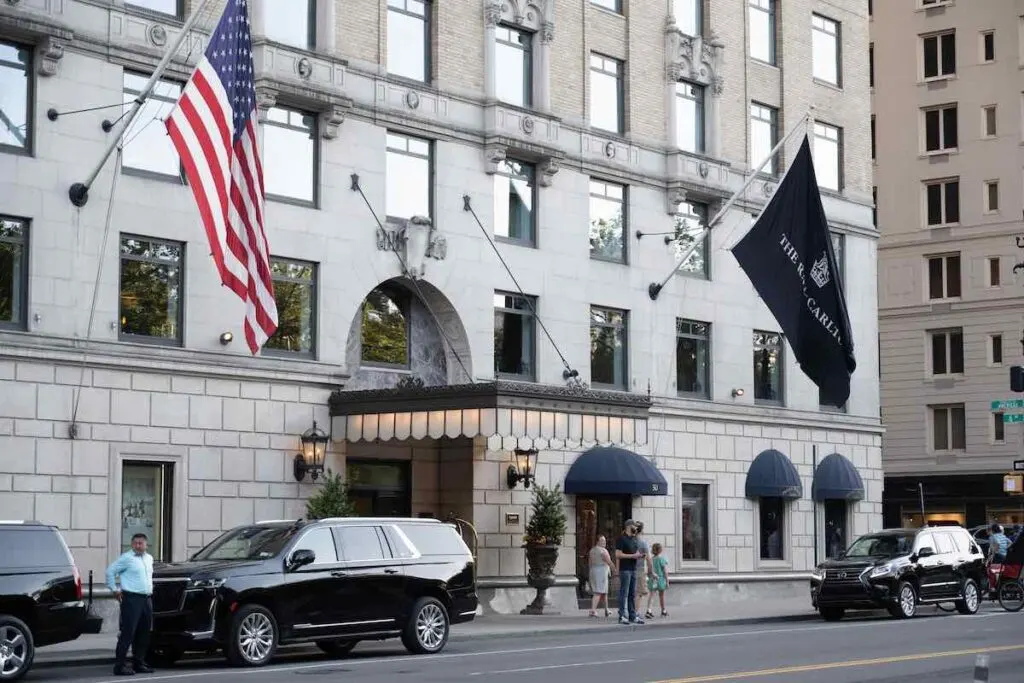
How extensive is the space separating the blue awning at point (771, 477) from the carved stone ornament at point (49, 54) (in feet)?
69.4

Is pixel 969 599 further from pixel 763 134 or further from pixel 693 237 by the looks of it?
pixel 763 134

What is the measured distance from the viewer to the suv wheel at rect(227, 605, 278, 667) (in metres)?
21.6

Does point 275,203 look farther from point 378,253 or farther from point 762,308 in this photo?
point 762,308

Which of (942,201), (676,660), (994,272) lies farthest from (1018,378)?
(942,201)

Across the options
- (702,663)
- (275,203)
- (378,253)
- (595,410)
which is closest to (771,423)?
(595,410)

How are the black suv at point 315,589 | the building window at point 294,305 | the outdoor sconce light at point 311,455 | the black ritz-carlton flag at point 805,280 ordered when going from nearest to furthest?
the black suv at point 315,589
the outdoor sconce light at point 311,455
the building window at point 294,305
the black ritz-carlton flag at point 805,280

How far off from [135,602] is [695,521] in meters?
22.0

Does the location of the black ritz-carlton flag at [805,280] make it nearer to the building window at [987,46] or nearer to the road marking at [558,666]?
the road marking at [558,666]

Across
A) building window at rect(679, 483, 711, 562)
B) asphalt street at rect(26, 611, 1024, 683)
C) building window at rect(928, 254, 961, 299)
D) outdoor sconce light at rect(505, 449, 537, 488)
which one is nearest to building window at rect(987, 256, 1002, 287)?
building window at rect(928, 254, 961, 299)

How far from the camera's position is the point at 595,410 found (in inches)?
1319

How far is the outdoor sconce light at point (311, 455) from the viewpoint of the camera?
31.5 meters

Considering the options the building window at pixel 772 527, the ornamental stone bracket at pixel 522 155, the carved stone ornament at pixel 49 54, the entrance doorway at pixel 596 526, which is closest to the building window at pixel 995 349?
the building window at pixel 772 527

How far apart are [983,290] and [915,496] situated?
841 cm

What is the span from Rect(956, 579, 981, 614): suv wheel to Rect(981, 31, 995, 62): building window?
35.9 metres
